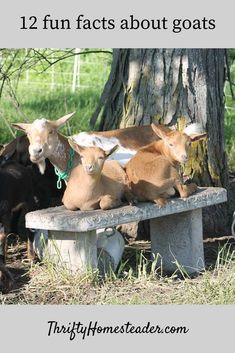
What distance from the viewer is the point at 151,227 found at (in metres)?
6.44

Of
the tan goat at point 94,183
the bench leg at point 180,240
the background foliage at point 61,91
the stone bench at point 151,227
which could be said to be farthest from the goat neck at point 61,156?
the background foliage at point 61,91

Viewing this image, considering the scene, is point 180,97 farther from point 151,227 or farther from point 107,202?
point 107,202

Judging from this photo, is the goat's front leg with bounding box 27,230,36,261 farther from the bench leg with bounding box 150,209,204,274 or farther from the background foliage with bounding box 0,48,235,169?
the background foliage with bounding box 0,48,235,169

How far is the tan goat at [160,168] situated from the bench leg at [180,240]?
33 cm

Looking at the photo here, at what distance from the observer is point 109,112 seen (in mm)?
7121

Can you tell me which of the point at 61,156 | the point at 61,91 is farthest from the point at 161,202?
the point at 61,91

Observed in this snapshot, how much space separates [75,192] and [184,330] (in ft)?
3.96

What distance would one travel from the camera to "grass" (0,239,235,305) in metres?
5.58

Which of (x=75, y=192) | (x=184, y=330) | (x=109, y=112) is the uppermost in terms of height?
(x=109, y=112)

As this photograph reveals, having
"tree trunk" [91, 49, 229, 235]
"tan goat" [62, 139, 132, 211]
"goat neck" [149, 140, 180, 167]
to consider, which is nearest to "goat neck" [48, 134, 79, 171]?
"tan goat" [62, 139, 132, 211]

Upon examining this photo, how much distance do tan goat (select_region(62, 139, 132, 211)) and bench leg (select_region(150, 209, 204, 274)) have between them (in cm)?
58

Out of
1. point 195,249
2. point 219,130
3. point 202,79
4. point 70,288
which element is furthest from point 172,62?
point 70,288

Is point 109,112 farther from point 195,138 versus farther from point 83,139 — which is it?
point 195,138

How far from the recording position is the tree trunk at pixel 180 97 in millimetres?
6812
